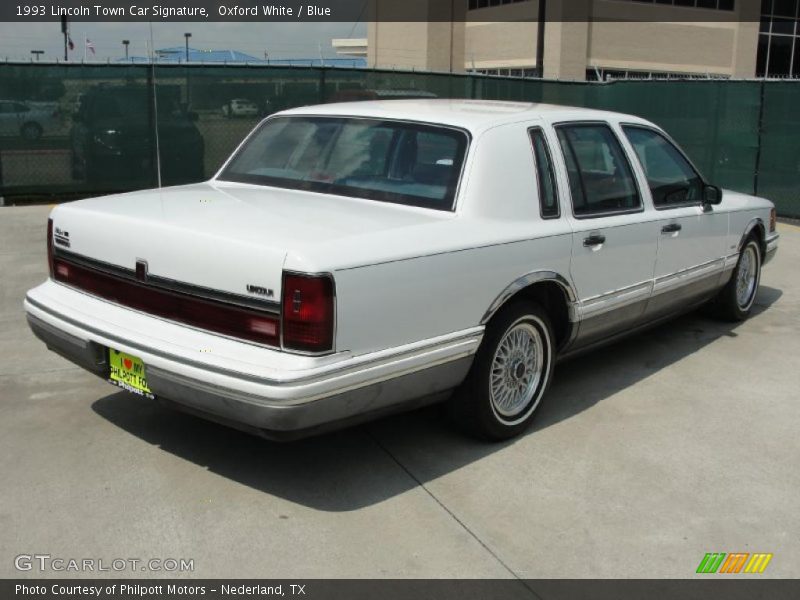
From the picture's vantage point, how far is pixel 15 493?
403cm

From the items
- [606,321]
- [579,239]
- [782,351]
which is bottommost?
[782,351]

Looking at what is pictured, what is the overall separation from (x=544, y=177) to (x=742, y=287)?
3.20m

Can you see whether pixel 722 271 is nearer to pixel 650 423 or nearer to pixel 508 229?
pixel 650 423

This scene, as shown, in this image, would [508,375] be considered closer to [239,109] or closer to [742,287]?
[742,287]

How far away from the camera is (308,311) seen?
3.59 meters

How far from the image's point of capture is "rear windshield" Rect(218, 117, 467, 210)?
456 cm

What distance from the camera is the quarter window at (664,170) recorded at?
5.80 m

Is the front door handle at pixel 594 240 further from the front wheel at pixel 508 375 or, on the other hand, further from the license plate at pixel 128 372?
the license plate at pixel 128 372

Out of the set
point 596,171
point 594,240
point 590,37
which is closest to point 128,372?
point 594,240

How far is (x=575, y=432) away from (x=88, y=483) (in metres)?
2.48

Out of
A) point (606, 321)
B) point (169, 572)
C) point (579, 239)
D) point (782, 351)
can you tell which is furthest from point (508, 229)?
point (782, 351)

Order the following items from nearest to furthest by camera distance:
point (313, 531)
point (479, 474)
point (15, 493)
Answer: point (313, 531), point (15, 493), point (479, 474)

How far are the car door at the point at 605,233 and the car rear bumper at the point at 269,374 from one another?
1051mm

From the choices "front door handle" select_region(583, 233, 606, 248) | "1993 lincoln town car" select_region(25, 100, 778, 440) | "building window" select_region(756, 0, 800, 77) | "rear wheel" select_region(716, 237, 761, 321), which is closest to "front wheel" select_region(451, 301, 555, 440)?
"1993 lincoln town car" select_region(25, 100, 778, 440)
